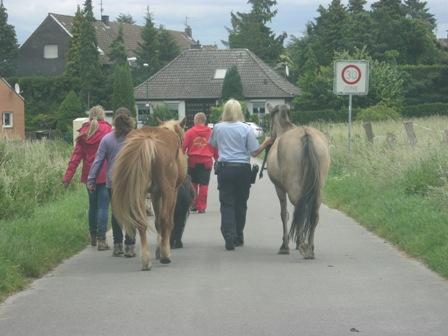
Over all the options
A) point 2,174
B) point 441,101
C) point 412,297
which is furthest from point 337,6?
point 412,297

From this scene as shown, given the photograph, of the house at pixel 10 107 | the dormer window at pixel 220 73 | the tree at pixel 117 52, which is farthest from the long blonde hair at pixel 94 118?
the tree at pixel 117 52

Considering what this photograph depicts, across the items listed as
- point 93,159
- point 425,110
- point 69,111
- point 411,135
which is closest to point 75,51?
point 69,111

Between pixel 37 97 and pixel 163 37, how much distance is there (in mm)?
22913

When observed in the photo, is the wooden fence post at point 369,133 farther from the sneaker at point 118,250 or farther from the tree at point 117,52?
the tree at point 117,52

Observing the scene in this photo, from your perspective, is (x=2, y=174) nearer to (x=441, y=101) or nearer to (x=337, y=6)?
(x=441, y=101)

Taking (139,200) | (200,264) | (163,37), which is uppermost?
(163,37)

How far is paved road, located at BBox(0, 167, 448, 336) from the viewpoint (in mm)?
7359

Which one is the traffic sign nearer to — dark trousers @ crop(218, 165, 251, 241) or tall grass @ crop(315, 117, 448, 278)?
tall grass @ crop(315, 117, 448, 278)

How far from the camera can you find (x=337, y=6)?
268 feet

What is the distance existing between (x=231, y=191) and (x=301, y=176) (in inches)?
52.4

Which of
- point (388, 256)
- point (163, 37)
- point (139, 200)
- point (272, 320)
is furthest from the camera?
point (163, 37)

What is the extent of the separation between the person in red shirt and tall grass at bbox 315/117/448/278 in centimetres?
268

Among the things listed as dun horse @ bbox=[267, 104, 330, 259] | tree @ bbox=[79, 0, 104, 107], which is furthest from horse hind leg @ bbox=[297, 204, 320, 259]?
tree @ bbox=[79, 0, 104, 107]

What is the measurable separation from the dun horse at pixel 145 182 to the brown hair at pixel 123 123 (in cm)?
78
